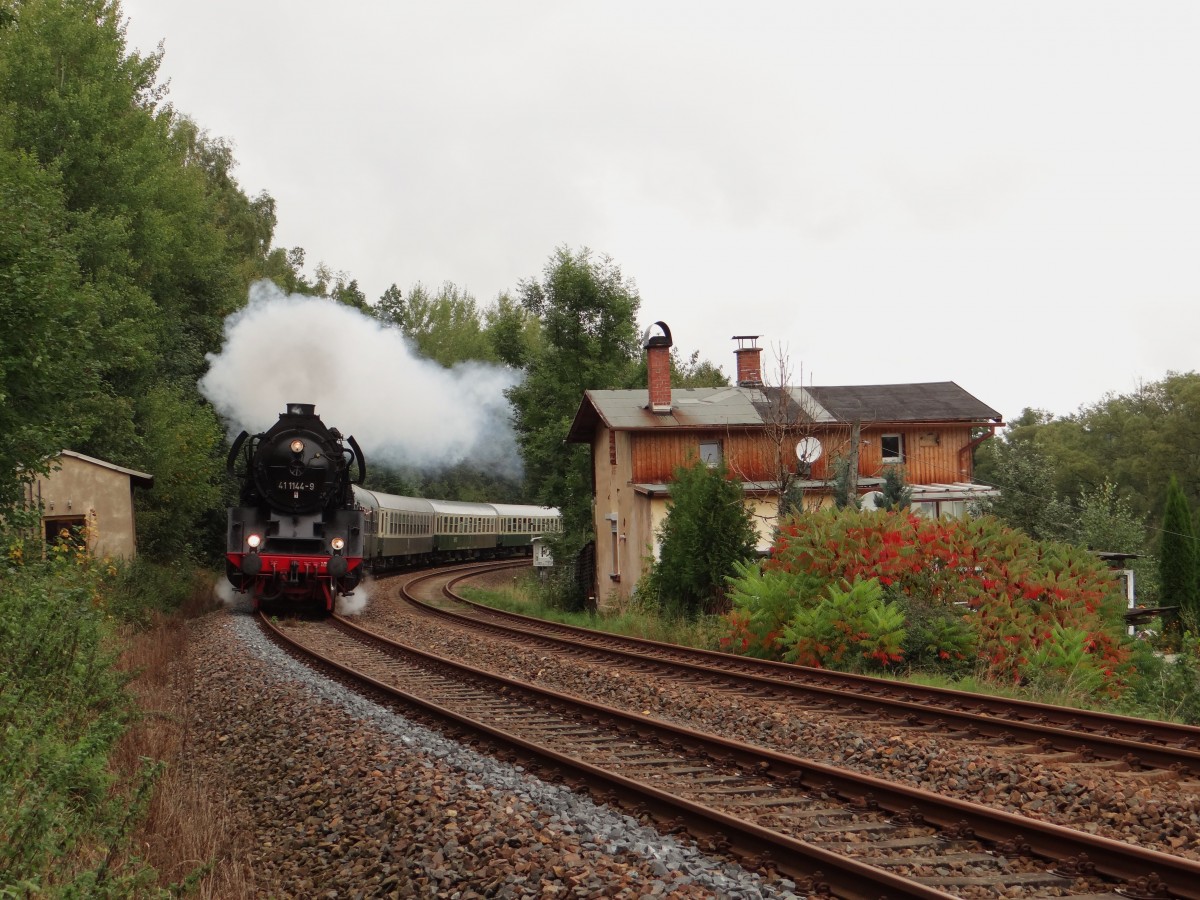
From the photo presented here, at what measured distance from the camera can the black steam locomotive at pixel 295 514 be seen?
19.5 m

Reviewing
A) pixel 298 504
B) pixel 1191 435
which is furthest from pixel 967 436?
pixel 1191 435

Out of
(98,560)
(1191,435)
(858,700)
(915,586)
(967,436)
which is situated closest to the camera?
(858,700)

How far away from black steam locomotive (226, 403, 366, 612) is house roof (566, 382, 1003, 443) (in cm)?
732

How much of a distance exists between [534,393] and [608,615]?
15.7 metres

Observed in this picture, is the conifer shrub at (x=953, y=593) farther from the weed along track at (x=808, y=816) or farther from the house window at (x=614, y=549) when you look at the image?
the house window at (x=614, y=549)

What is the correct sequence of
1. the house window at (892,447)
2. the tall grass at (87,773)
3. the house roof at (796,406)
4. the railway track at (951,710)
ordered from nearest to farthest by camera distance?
1. the tall grass at (87,773)
2. the railway track at (951,710)
3. the house roof at (796,406)
4. the house window at (892,447)

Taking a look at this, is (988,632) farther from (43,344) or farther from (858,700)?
(43,344)

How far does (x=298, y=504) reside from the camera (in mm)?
19625

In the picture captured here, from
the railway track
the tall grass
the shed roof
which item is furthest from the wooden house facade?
the tall grass

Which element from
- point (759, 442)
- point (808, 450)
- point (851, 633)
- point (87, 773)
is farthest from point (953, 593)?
point (87, 773)

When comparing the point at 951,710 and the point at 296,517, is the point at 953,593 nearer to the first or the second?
the point at 951,710

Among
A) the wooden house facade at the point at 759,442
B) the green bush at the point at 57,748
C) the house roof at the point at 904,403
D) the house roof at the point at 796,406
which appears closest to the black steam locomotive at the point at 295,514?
the wooden house facade at the point at 759,442

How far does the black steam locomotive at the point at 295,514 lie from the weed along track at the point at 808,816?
32.3ft

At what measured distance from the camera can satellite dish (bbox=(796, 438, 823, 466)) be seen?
22981 mm
